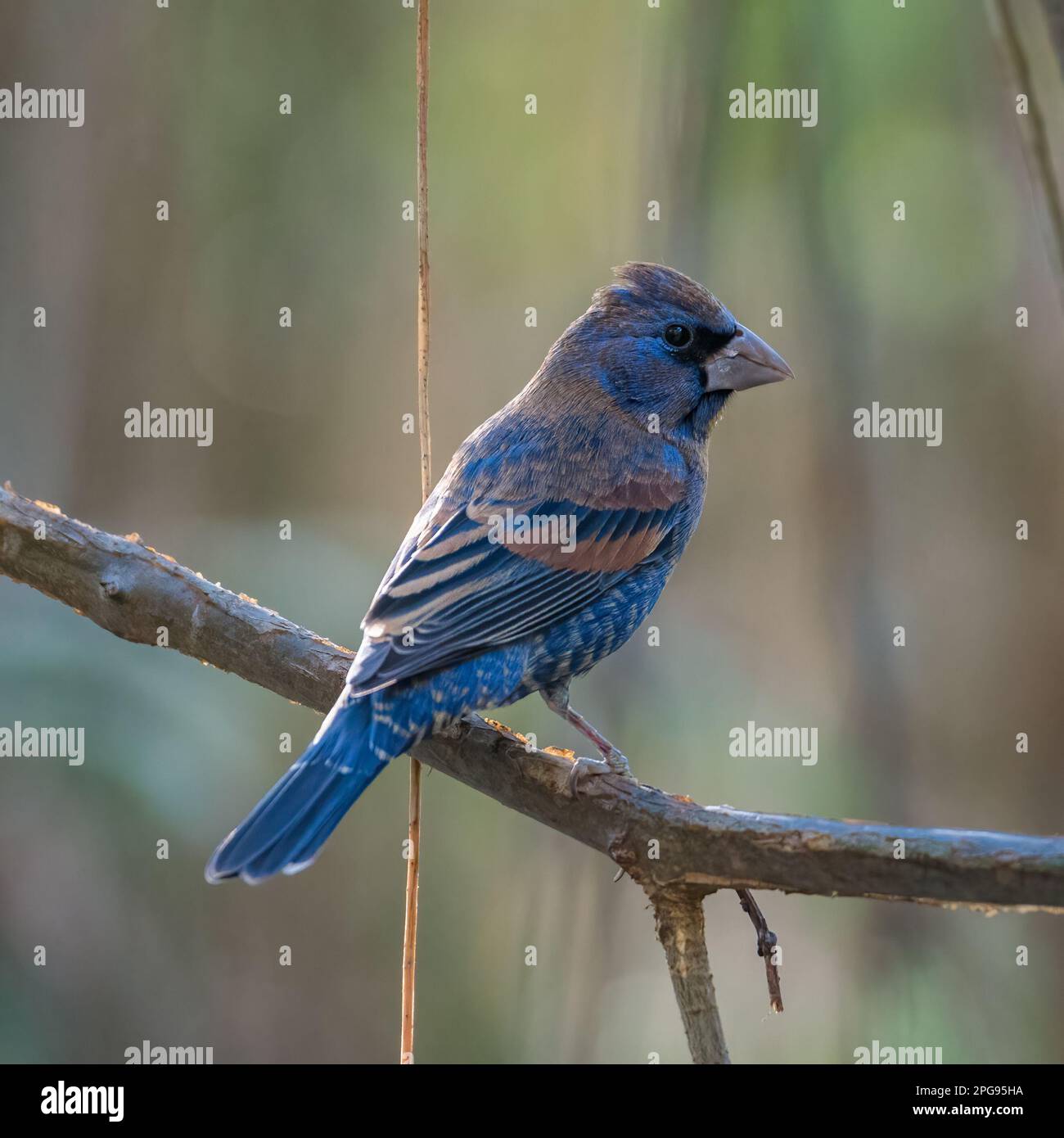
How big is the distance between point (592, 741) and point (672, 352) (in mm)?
1332

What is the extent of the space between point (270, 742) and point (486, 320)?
2.45m

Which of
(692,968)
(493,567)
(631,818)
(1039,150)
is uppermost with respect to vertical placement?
(1039,150)

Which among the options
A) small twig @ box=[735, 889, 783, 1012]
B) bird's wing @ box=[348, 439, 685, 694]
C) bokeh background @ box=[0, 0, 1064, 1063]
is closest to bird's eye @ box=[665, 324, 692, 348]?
bird's wing @ box=[348, 439, 685, 694]

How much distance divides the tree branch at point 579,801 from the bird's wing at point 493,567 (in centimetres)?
24

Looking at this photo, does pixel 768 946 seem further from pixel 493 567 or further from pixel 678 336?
pixel 678 336

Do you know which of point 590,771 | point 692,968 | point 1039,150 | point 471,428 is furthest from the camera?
point 471,428

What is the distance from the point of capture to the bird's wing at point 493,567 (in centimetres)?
313

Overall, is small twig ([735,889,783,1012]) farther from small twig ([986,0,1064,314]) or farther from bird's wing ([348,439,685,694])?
small twig ([986,0,1064,314])

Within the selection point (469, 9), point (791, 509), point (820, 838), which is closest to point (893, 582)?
point (791, 509)

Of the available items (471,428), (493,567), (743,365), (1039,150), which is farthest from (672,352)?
(471,428)

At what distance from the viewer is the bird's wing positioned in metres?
3.13

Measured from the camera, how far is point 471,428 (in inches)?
238

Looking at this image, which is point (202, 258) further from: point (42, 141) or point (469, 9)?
point (469, 9)

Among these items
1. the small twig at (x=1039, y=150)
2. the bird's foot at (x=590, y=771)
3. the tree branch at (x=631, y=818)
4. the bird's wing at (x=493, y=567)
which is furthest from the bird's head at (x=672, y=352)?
the small twig at (x=1039, y=150)
